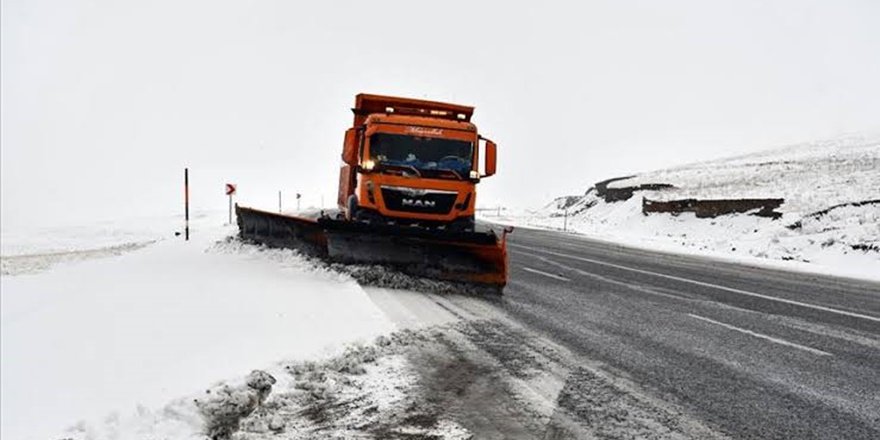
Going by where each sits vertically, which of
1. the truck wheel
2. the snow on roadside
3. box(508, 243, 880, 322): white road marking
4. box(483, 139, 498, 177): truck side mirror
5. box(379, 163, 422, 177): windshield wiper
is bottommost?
box(508, 243, 880, 322): white road marking

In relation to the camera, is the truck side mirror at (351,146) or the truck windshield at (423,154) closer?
the truck windshield at (423,154)

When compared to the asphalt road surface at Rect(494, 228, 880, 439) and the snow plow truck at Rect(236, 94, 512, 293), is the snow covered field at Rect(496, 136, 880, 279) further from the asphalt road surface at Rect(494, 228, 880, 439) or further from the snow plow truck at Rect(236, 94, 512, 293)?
the snow plow truck at Rect(236, 94, 512, 293)

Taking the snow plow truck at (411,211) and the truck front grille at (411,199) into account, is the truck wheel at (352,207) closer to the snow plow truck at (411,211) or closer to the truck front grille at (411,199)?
the snow plow truck at (411,211)

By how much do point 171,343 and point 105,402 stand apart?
1.34m

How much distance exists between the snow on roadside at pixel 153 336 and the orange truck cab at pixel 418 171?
1961mm

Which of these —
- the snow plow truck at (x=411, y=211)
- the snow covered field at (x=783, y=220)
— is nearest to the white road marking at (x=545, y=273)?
the snow plow truck at (x=411, y=211)

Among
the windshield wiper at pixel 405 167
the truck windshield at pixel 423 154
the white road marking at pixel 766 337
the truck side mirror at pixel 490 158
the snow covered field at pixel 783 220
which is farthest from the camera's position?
the snow covered field at pixel 783 220

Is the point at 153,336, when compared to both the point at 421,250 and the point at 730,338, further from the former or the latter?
the point at 730,338

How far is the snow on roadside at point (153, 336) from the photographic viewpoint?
3471mm

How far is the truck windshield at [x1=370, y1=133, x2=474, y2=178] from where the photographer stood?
35.7ft

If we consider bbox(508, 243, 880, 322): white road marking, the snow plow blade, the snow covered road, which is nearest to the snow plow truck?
the snow plow blade

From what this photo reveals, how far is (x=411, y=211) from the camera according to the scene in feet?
34.7

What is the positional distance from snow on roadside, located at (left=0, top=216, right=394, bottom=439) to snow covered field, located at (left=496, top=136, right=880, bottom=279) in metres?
14.0

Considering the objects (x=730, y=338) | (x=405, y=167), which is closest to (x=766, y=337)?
(x=730, y=338)
